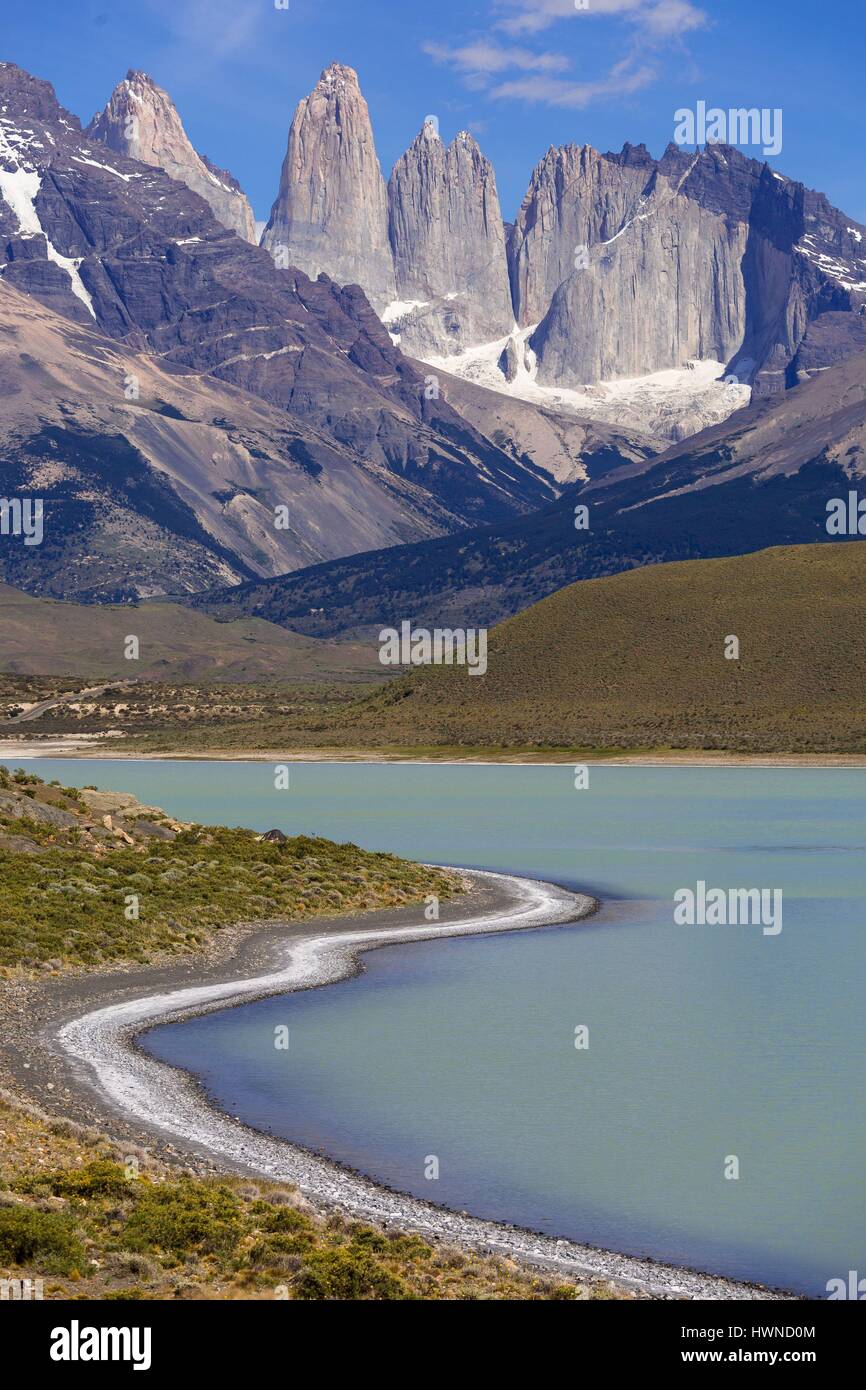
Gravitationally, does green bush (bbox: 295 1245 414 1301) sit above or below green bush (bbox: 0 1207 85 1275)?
below

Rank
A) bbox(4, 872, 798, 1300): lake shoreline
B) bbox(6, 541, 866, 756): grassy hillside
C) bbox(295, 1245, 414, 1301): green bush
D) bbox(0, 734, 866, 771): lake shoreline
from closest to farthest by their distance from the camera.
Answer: bbox(295, 1245, 414, 1301): green bush < bbox(4, 872, 798, 1300): lake shoreline < bbox(0, 734, 866, 771): lake shoreline < bbox(6, 541, 866, 756): grassy hillside

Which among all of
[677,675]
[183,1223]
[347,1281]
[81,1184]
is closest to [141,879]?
[81,1184]

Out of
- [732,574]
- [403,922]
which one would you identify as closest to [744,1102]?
[403,922]

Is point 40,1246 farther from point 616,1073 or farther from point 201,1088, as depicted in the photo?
point 616,1073

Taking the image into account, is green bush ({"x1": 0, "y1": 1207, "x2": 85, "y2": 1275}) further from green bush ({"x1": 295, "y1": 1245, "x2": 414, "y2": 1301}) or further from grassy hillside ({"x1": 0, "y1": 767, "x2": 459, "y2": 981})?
grassy hillside ({"x1": 0, "y1": 767, "x2": 459, "y2": 981})

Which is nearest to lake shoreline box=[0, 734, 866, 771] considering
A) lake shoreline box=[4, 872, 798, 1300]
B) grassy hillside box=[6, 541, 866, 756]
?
grassy hillside box=[6, 541, 866, 756]
